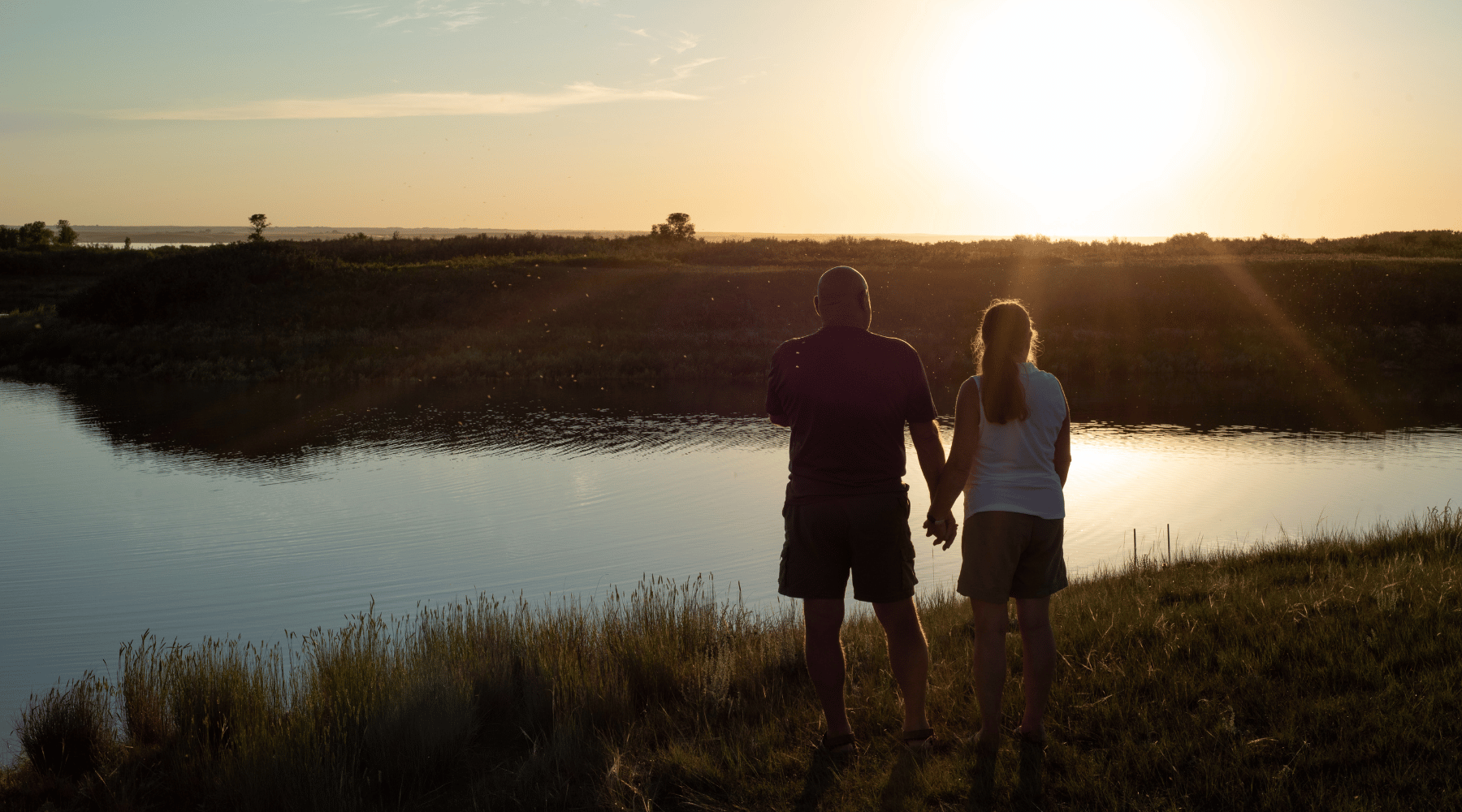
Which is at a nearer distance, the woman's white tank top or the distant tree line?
the woman's white tank top

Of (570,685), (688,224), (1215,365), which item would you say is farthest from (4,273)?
(570,685)

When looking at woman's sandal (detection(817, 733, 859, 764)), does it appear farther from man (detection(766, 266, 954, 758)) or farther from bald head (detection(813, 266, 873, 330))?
bald head (detection(813, 266, 873, 330))

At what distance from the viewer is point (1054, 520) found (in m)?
4.12

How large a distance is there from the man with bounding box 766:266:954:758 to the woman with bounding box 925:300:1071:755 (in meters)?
0.14

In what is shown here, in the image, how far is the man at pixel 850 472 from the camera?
4094 mm

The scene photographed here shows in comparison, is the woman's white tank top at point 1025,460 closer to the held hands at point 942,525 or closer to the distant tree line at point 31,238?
the held hands at point 942,525

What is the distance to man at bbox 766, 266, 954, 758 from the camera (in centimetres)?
409

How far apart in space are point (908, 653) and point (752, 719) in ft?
3.70

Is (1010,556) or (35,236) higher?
(35,236)

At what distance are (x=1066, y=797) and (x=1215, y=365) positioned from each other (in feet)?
119

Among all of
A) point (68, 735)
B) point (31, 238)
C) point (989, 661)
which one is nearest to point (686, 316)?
point (68, 735)

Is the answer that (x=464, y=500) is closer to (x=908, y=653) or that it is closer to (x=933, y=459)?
(x=908, y=653)

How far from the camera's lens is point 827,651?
4270 mm

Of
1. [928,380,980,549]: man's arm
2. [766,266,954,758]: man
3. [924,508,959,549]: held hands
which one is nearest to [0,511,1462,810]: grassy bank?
[766,266,954,758]: man
